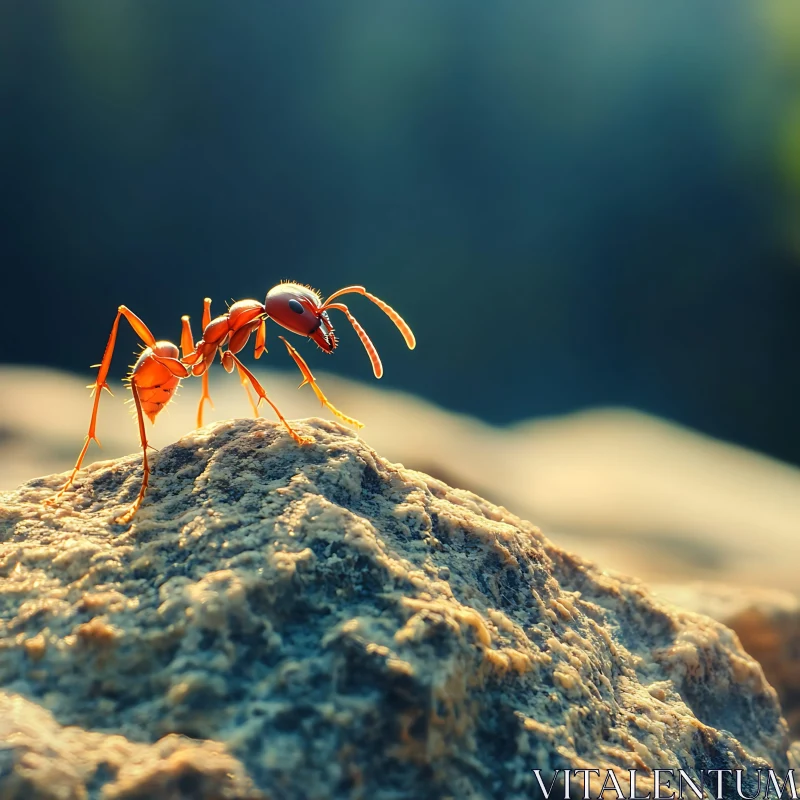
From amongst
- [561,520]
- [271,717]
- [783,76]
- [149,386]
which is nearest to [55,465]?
[149,386]

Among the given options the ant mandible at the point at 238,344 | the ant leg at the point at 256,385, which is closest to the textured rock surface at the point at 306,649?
the ant leg at the point at 256,385

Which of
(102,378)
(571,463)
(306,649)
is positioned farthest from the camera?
(571,463)

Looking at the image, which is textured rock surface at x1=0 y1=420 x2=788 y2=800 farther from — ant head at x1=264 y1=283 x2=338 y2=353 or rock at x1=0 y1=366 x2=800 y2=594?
rock at x1=0 y1=366 x2=800 y2=594

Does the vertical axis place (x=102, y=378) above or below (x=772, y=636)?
above

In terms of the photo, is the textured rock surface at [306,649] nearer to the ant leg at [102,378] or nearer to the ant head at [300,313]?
the ant leg at [102,378]

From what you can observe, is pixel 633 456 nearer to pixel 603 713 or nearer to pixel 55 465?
pixel 55 465

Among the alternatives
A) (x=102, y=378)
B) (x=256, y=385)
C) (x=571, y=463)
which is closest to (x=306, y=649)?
(x=256, y=385)

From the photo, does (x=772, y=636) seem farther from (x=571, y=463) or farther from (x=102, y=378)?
(x=571, y=463)

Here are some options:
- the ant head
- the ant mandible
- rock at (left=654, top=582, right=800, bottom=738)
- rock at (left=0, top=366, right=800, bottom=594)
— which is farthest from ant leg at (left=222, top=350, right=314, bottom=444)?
rock at (left=0, top=366, right=800, bottom=594)
